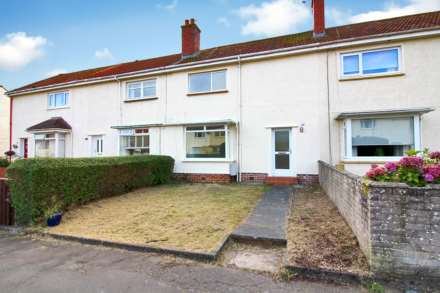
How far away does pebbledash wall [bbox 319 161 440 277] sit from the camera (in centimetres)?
305

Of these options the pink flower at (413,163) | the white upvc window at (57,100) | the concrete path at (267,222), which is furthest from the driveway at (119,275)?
the white upvc window at (57,100)

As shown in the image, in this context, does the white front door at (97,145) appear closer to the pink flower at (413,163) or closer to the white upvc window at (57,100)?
the white upvc window at (57,100)

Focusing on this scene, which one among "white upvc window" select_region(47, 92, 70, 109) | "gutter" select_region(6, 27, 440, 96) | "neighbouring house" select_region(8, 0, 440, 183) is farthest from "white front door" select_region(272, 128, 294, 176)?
"white upvc window" select_region(47, 92, 70, 109)

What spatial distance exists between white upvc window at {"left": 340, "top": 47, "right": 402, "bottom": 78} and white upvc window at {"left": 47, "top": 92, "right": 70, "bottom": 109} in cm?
1646

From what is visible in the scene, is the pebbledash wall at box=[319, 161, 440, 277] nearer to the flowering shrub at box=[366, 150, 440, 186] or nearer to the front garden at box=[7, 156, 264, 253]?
the flowering shrub at box=[366, 150, 440, 186]

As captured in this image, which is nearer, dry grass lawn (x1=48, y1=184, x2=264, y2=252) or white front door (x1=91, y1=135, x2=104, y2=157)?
dry grass lawn (x1=48, y1=184, x2=264, y2=252)

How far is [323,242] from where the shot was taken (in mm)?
4160

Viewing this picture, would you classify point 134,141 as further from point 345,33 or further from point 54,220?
point 345,33

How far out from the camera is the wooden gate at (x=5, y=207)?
6.16m

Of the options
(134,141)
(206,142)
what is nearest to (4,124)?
(134,141)

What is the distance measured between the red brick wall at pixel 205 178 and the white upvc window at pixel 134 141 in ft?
8.70

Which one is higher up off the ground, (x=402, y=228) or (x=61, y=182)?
(x=61, y=182)

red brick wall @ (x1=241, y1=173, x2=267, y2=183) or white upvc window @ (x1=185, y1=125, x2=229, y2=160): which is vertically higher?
white upvc window @ (x1=185, y1=125, x2=229, y2=160)

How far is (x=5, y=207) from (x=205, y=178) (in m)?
7.42
